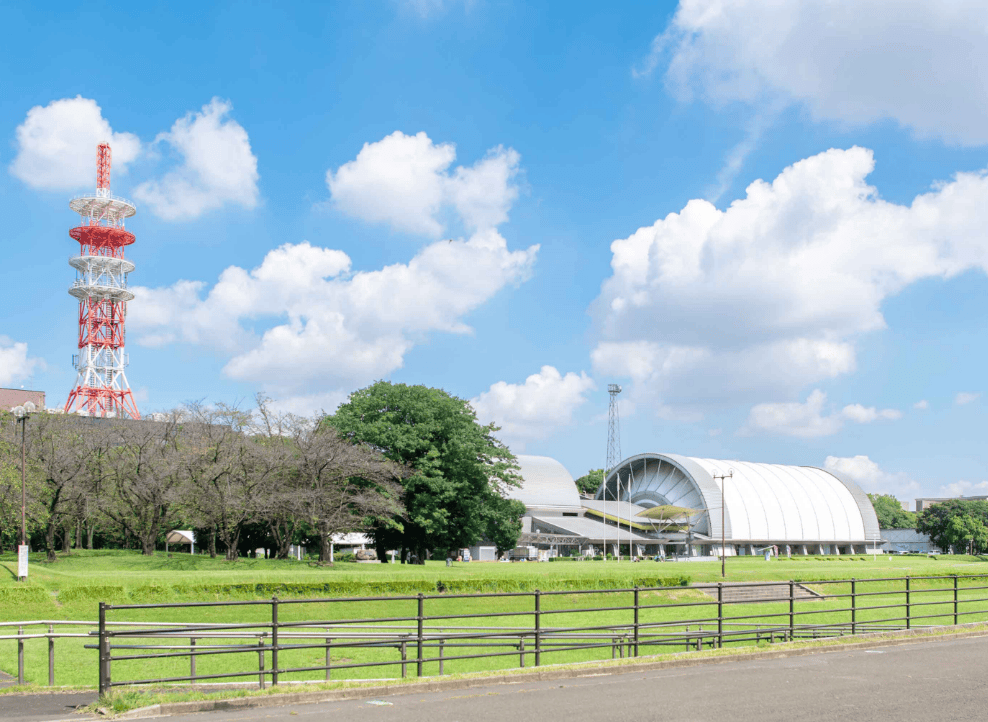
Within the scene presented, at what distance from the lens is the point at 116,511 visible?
2186 inches

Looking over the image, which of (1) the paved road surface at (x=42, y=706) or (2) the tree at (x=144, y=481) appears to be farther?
(2) the tree at (x=144, y=481)

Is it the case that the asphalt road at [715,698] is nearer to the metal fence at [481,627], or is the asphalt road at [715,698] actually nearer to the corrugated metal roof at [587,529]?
the metal fence at [481,627]

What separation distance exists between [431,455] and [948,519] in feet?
313

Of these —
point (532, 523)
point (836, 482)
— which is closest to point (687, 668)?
point (532, 523)

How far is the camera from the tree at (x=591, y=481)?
17825 cm

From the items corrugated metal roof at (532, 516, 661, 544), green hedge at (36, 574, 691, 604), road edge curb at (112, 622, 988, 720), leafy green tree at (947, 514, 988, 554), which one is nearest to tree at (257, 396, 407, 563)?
green hedge at (36, 574, 691, 604)

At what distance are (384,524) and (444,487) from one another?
186 inches

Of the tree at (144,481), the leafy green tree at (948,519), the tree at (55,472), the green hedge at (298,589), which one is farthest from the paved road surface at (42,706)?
the leafy green tree at (948,519)

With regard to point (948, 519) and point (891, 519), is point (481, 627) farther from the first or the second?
point (891, 519)

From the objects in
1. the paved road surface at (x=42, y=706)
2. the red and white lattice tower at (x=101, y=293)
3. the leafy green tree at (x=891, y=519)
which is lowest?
the leafy green tree at (x=891, y=519)

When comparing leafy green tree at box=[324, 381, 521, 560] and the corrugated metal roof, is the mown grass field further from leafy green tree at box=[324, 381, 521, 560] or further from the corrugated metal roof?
the corrugated metal roof

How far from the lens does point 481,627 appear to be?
1945 centimetres

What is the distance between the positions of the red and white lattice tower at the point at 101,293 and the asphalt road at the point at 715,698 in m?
108

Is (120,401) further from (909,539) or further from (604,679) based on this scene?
(909,539)
